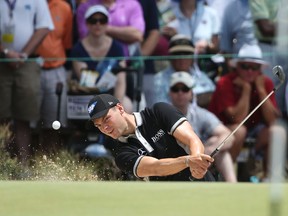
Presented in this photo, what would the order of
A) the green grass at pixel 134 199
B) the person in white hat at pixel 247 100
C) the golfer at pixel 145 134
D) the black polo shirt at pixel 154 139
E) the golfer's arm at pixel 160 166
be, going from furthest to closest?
the person in white hat at pixel 247 100
the black polo shirt at pixel 154 139
the golfer at pixel 145 134
the golfer's arm at pixel 160 166
the green grass at pixel 134 199

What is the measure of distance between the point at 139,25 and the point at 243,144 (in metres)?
1.92

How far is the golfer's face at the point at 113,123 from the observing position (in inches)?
279

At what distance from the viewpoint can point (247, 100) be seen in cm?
984

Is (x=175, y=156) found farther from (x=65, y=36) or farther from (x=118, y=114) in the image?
(x=65, y=36)

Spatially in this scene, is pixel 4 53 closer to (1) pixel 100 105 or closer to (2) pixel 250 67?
(2) pixel 250 67

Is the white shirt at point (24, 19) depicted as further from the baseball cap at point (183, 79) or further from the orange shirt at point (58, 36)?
the baseball cap at point (183, 79)

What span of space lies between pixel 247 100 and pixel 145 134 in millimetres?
2829

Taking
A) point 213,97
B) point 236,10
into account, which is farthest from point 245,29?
point 213,97

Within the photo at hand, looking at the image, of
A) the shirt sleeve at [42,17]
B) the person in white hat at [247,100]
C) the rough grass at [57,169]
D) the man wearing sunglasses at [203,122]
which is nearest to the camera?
the rough grass at [57,169]

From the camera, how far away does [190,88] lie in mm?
9938

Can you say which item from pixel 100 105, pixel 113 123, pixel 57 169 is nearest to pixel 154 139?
pixel 113 123

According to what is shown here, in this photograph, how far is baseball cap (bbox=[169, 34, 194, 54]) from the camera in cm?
1026

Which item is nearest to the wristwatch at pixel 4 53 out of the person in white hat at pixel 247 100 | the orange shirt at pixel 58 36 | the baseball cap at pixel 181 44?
the orange shirt at pixel 58 36

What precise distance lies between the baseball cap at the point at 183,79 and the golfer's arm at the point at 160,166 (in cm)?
299
